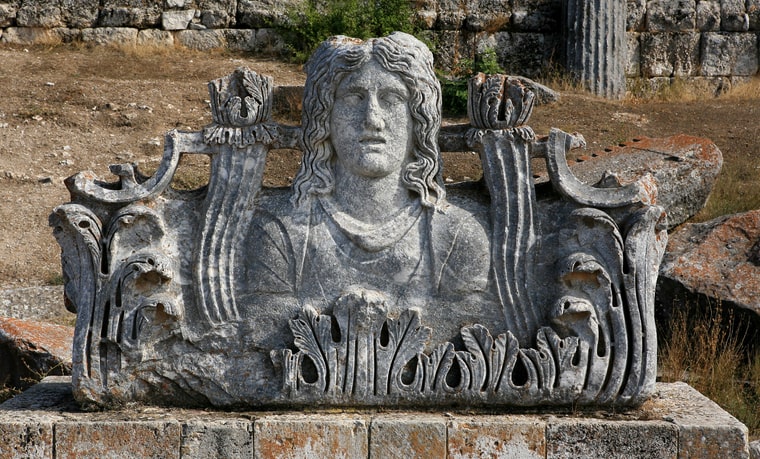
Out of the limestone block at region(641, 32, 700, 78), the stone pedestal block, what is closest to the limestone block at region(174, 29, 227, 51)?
the limestone block at region(641, 32, 700, 78)

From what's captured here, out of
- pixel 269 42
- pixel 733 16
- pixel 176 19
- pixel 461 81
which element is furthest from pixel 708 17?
pixel 176 19

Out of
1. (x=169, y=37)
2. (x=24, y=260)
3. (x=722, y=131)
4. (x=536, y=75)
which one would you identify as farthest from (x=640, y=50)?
(x=24, y=260)

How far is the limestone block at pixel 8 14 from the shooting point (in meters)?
14.5

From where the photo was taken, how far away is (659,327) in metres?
7.46

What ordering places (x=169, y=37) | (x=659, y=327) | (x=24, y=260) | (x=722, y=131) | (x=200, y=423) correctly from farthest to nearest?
(x=169, y=37), (x=722, y=131), (x=24, y=260), (x=659, y=327), (x=200, y=423)

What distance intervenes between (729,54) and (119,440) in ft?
41.7

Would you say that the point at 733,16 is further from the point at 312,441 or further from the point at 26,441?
the point at 26,441

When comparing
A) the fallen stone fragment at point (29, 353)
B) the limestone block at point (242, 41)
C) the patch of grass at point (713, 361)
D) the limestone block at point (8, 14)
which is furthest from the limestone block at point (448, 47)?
the fallen stone fragment at point (29, 353)

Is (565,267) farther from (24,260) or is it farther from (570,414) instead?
(24,260)

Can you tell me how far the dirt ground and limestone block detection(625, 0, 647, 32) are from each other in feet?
5.63

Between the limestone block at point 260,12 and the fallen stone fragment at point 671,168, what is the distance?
6.53m

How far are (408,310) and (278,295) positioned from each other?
64 centimetres

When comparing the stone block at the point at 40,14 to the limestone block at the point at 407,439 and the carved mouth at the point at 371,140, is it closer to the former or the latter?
the carved mouth at the point at 371,140

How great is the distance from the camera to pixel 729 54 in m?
15.1
